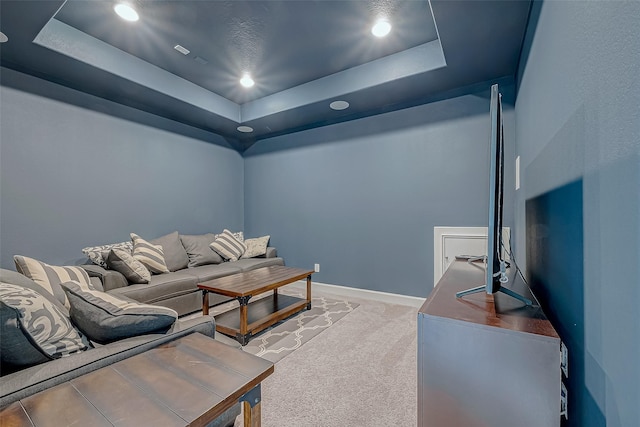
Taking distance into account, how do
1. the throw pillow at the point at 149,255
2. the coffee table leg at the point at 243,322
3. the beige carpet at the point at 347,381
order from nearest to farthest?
the beige carpet at the point at 347,381 < the coffee table leg at the point at 243,322 < the throw pillow at the point at 149,255

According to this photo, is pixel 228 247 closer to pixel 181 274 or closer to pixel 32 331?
pixel 181 274

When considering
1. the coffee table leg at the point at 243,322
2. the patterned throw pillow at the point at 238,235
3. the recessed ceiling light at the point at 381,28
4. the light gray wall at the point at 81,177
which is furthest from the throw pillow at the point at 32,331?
the patterned throw pillow at the point at 238,235

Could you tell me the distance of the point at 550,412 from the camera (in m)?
0.71

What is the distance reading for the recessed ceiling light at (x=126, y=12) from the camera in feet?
6.71

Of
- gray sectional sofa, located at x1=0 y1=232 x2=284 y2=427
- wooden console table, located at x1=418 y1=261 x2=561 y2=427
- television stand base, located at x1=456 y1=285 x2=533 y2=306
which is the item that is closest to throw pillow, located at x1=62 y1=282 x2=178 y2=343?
gray sectional sofa, located at x1=0 y1=232 x2=284 y2=427

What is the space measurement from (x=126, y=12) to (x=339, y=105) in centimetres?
220

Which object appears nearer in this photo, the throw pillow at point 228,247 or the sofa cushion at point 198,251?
the sofa cushion at point 198,251

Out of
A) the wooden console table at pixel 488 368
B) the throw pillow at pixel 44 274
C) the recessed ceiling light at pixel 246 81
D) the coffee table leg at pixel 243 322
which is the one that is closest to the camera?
the wooden console table at pixel 488 368

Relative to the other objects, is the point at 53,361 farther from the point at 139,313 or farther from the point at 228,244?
the point at 228,244

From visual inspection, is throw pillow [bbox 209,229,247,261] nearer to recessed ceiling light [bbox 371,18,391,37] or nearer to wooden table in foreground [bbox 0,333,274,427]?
wooden table in foreground [bbox 0,333,274,427]

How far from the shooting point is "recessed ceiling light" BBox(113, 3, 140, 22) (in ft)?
6.71

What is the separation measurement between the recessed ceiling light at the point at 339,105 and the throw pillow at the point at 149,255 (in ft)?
9.06

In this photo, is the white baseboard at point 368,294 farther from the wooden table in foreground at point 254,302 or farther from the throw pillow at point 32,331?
the throw pillow at point 32,331

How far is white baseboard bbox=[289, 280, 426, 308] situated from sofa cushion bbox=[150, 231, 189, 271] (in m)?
1.60
